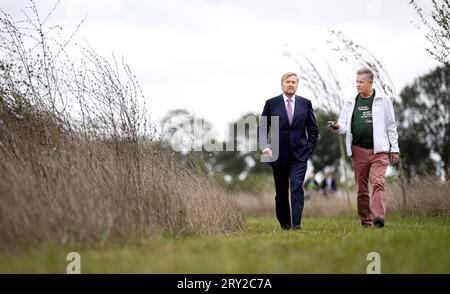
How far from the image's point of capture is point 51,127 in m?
7.60

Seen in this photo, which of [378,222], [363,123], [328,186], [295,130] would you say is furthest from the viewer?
[328,186]

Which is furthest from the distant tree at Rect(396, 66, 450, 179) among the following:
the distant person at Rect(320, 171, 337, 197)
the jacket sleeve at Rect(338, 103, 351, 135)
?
the jacket sleeve at Rect(338, 103, 351, 135)

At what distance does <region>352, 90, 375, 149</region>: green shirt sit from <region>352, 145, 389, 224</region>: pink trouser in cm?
10

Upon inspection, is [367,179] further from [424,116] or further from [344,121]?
[424,116]

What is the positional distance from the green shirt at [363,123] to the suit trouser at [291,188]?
2.90 feet

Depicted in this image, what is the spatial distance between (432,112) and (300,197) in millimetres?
35929

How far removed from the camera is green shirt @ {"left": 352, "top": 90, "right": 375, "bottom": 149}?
28.2 ft

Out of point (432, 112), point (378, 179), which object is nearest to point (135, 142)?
point (378, 179)

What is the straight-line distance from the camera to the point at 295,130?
27.9ft

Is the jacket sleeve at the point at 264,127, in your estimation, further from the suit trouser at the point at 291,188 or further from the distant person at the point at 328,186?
the distant person at the point at 328,186

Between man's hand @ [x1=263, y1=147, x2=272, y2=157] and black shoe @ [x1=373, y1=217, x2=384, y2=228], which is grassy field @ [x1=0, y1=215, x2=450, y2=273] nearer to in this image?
black shoe @ [x1=373, y1=217, x2=384, y2=228]

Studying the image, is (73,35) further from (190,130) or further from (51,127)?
(190,130)

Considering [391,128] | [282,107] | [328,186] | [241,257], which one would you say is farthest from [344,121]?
[328,186]

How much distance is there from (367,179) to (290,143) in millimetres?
1243
